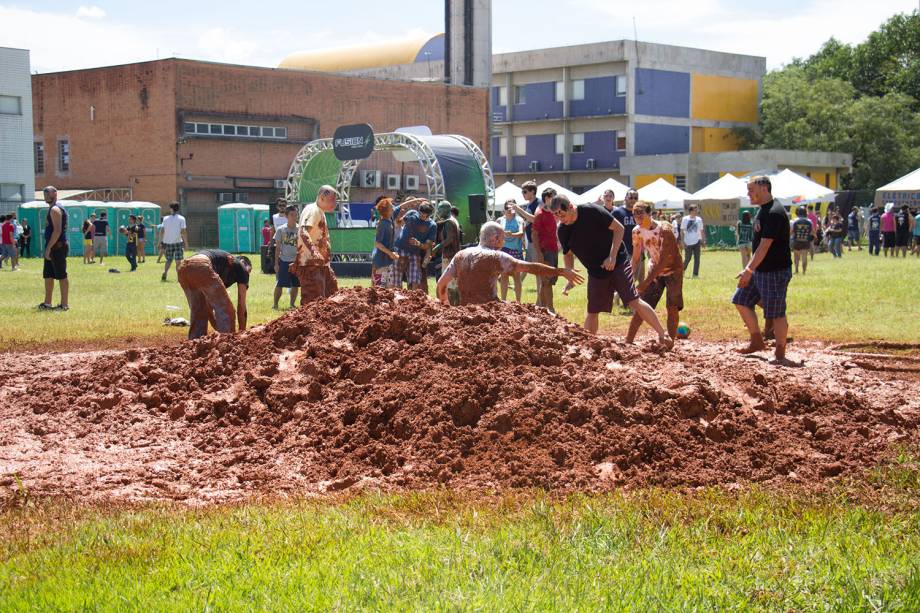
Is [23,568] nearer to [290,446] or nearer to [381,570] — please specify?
[381,570]

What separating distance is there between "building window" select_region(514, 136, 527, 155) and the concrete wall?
3478 cm

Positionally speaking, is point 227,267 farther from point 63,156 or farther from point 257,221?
point 63,156

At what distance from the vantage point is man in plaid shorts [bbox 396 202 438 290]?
569 inches

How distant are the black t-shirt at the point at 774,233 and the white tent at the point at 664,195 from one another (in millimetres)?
33195

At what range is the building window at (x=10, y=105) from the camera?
4859 centimetres

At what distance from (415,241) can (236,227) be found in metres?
33.7

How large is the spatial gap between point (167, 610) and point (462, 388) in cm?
336

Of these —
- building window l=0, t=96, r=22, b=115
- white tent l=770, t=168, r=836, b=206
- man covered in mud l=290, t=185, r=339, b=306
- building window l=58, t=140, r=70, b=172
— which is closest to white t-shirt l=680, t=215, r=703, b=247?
man covered in mud l=290, t=185, r=339, b=306

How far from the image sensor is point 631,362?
7.93 m

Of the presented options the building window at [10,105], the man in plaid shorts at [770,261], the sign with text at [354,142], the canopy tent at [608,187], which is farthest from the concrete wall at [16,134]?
the man in plaid shorts at [770,261]

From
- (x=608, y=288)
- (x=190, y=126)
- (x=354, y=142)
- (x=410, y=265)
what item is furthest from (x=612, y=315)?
(x=190, y=126)

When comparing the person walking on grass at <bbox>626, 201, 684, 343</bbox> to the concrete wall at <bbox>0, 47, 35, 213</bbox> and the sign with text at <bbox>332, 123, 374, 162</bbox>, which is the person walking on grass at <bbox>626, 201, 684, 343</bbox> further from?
the concrete wall at <bbox>0, 47, 35, 213</bbox>

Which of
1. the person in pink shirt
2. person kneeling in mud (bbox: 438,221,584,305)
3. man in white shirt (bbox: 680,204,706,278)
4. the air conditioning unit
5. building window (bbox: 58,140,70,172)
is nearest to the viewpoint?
person kneeling in mud (bbox: 438,221,584,305)

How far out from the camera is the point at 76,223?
42281mm
